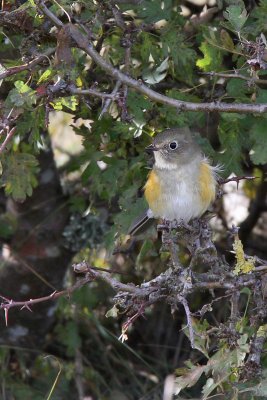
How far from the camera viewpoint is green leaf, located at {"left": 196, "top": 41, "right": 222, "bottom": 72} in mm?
3562

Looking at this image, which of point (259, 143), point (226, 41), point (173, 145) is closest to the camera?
point (226, 41)

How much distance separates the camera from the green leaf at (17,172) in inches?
144

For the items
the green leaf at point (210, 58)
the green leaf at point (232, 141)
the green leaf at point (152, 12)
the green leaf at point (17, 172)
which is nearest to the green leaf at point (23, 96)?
the green leaf at point (17, 172)

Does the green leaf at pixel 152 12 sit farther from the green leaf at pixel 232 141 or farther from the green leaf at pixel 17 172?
the green leaf at pixel 17 172

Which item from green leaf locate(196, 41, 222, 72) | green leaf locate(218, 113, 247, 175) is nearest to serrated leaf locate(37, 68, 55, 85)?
green leaf locate(196, 41, 222, 72)

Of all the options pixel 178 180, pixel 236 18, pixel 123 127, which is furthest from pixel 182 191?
pixel 236 18

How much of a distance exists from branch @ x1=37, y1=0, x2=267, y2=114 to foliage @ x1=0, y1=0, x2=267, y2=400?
2 centimetres

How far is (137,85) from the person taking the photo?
10.2 ft

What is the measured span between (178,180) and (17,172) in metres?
0.87

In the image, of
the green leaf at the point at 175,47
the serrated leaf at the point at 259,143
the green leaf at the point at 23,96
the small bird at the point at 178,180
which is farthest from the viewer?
the small bird at the point at 178,180

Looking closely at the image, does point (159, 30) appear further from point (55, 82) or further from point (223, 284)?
point (223, 284)

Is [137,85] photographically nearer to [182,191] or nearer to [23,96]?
[23,96]

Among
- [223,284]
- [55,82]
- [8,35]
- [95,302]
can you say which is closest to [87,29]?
[55,82]

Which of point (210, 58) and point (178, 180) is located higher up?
point (210, 58)
